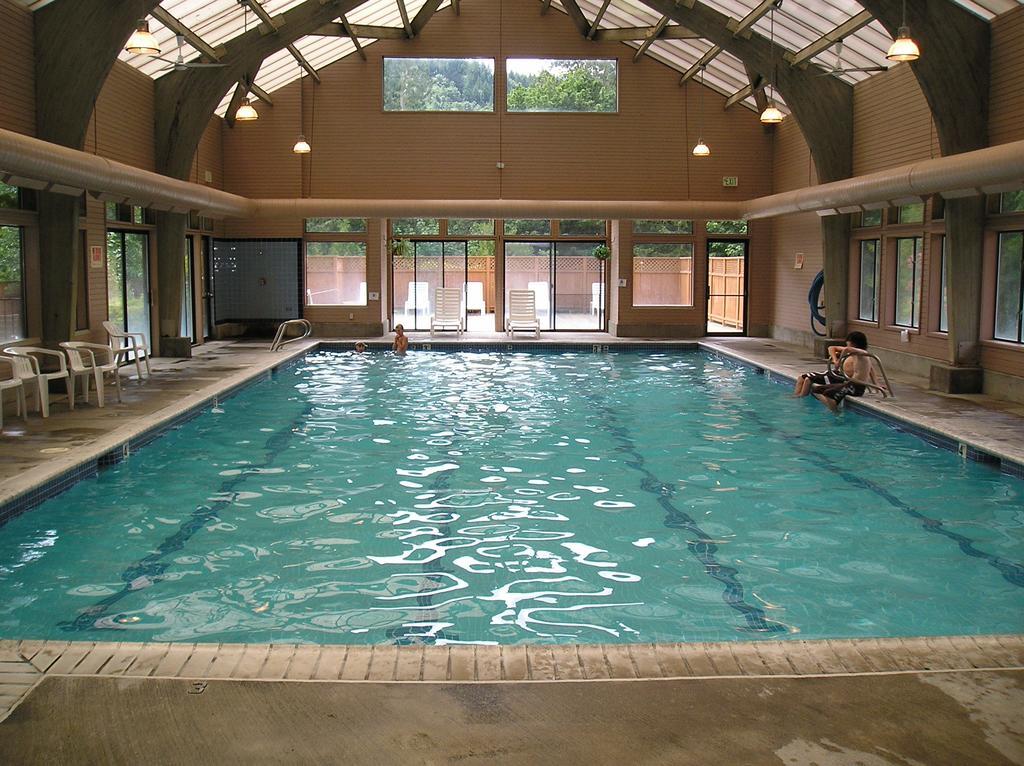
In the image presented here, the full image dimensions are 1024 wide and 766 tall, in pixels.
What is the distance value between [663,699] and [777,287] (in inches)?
693

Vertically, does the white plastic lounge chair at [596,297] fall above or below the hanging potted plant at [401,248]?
below

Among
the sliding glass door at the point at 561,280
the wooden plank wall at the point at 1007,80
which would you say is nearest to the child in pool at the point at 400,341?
the sliding glass door at the point at 561,280

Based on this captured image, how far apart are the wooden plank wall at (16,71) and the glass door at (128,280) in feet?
11.3

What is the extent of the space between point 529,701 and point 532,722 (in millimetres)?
150

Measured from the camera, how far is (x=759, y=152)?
19.8 metres

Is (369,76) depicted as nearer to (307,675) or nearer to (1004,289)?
(1004,289)

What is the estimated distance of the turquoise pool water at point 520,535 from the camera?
4922 mm

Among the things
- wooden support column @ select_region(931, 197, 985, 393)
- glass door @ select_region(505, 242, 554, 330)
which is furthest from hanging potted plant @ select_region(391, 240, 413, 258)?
wooden support column @ select_region(931, 197, 985, 393)

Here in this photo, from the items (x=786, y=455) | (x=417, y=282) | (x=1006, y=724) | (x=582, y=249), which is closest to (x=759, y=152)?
(x=582, y=249)

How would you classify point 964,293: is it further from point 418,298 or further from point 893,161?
point 418,298

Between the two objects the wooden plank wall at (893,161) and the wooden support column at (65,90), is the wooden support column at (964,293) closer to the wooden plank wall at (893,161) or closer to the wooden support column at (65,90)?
the wooden plank wall at (893,161)

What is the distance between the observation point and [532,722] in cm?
313

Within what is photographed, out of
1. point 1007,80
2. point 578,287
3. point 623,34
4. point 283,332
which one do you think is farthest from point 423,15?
point 1007,80

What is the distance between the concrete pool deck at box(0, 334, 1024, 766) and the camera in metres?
2.95
